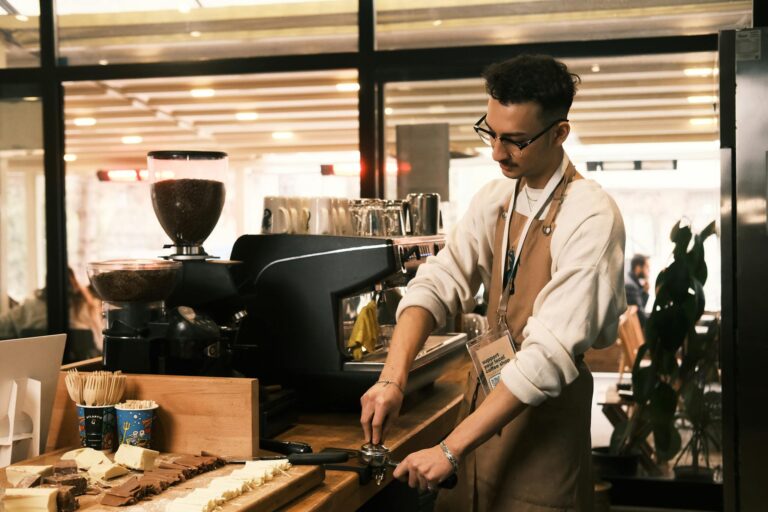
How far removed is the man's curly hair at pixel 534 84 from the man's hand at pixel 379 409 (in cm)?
66

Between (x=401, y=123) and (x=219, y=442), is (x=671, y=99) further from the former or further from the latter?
(x=219, y=442)

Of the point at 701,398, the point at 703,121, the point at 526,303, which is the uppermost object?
the point at 703,121

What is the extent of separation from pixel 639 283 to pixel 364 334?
190 cm

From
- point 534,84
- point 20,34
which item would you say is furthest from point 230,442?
point 20,34

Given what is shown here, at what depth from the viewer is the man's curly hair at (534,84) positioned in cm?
177

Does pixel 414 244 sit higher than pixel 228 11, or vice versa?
pixel 228 11

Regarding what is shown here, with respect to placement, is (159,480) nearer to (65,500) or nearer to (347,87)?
(65,500)

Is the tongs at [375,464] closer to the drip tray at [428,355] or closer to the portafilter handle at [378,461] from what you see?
the portafilter handle at [378,461]

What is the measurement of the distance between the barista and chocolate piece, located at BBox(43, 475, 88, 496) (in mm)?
578

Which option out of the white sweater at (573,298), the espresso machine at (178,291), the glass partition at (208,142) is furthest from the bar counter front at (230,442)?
the glass partition at (208,142)

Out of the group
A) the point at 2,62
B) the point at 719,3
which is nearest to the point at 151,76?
the point at 2,62

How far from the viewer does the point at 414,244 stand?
256 cm

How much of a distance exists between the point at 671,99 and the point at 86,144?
296 centimetres

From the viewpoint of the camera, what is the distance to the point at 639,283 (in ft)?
13.0
